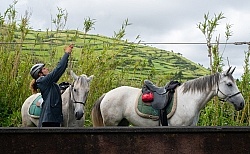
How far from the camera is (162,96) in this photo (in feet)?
18.5

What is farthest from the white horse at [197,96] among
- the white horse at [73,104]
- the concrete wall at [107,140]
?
the concrete wall at [107,140]

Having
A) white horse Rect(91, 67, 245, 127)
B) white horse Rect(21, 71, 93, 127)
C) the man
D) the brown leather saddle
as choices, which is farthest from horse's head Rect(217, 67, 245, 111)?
the man

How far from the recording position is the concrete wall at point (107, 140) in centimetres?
313

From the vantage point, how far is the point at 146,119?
5750 mm

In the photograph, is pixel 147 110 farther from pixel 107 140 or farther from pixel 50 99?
pixel 107 140

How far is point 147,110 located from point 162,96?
0.85ft

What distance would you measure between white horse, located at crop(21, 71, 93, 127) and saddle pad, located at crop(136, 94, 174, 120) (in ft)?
2.33

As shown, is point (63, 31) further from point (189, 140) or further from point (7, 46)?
point (189, 140)

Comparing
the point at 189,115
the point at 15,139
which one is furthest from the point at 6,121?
the point at 15,139

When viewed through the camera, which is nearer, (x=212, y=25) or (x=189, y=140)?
(x=189, y=140)

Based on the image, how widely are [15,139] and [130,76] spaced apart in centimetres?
523

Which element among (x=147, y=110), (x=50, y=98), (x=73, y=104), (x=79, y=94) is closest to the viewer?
(x=50, y=98)

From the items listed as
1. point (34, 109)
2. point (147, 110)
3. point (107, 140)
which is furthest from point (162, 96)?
point (107, 140)

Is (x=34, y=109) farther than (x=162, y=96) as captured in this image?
Yes
